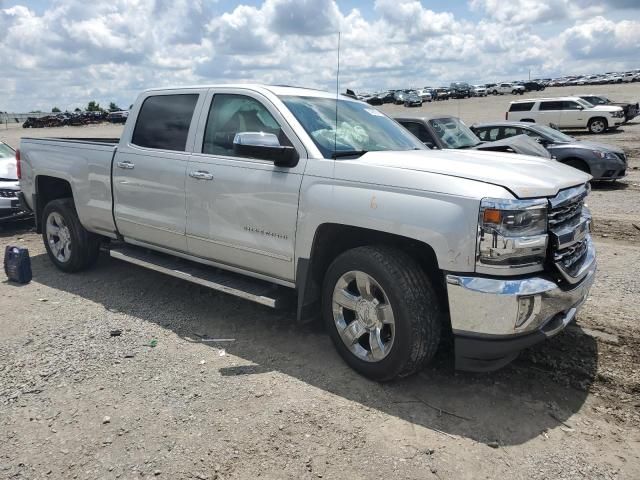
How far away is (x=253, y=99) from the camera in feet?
14.9

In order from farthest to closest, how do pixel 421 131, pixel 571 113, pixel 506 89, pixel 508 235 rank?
pixel 506 89, pixel 571 113, pixel 421 131, pixel 508 235

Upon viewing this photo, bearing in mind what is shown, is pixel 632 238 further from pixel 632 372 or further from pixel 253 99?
pixel 253 99

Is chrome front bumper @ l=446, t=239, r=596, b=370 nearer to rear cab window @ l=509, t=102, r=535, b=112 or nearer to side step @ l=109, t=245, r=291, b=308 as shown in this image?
side step @ l=109, t=245, r=291, b=308

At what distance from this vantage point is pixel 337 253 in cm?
420

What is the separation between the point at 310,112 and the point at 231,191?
34.6 inches

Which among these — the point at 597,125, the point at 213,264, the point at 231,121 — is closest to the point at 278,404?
the point at 213,264

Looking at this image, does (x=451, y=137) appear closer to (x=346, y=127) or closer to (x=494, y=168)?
(x=346, y=127)

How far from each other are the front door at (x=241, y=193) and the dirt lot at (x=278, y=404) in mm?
729

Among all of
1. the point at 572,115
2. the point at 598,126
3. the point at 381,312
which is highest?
the point at 572,115

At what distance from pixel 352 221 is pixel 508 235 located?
39.6 inches

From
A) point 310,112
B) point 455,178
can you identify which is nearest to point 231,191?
point 310,112

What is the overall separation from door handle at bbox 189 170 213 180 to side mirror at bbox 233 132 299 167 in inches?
23.5

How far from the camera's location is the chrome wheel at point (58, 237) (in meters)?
6.43

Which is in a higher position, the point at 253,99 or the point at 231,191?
the point at 253,99
